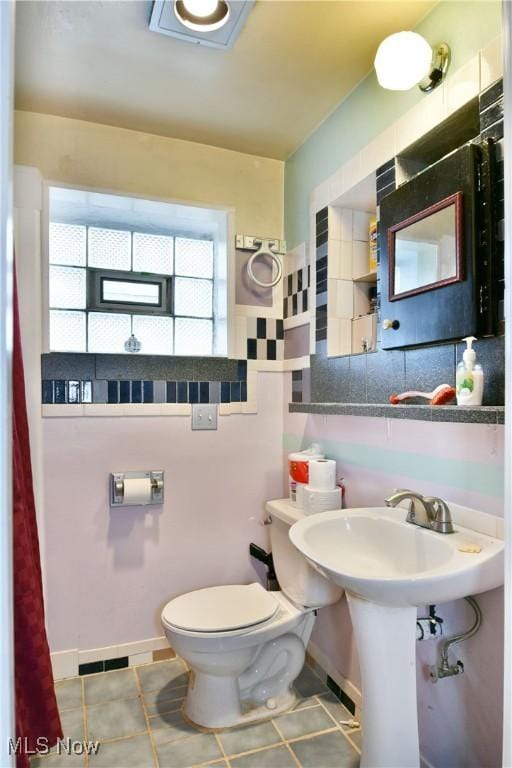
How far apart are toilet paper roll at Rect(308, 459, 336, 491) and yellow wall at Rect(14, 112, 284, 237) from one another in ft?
3.87

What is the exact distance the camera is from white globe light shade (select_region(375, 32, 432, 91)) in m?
1.35

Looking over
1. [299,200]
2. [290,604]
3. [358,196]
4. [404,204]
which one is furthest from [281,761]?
[299,200]

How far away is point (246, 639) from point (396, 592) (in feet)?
2.48

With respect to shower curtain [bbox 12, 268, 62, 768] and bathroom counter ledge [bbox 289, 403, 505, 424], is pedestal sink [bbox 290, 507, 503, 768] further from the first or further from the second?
shower curtain [bbox 12, 268, 62, 768]

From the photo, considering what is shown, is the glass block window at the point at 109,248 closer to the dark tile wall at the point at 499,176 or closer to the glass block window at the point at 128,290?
→ the glass block window at the point at 128,290

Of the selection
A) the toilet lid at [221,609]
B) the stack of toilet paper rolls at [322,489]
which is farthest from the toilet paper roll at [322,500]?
the toilet lid at [221,609]

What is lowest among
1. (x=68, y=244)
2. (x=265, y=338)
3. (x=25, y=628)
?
(x=25, y=628)

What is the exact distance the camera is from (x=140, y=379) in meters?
2.06

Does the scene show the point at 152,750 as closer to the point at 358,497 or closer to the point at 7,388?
the point at 358,497

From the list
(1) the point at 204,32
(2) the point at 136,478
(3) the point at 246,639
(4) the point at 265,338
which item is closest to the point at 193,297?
(4) the point at 265,338

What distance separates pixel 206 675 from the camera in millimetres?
1657

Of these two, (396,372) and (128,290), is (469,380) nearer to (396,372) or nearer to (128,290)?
(396,372)

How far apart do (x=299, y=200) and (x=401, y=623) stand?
5.88 ft

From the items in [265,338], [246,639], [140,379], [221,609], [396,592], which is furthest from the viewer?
[265,338]
